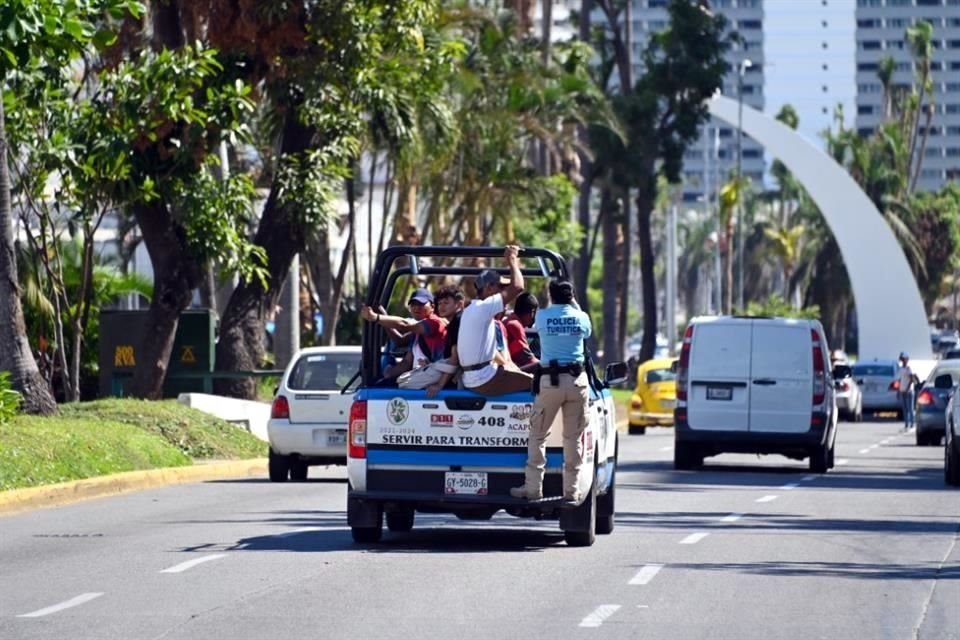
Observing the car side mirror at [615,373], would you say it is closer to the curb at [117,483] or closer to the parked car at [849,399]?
the curb at [117,483]

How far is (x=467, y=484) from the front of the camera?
49.0 feet

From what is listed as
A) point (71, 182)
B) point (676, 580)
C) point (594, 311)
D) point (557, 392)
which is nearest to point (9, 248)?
point (71, 182)

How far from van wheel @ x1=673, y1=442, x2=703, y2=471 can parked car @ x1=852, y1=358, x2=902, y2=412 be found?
85.6 ft

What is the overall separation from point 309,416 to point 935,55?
17455cm

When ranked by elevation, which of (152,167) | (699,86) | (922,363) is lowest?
(922,363)

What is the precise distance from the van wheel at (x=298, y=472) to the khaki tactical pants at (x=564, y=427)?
9.52 m

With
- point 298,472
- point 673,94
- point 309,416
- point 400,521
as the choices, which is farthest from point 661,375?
point 400,521

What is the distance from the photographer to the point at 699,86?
5778 centimetres

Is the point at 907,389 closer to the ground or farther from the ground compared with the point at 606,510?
closer to the ground

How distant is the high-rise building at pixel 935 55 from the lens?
191375 millimetres

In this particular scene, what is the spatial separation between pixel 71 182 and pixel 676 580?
15.9m

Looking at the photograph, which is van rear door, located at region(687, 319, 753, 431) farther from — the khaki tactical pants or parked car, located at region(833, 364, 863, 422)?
parked car, located at region(833, 364, 863, 422)

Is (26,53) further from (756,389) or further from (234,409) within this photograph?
(756,389)

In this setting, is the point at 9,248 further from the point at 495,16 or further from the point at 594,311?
the point at 594,311
